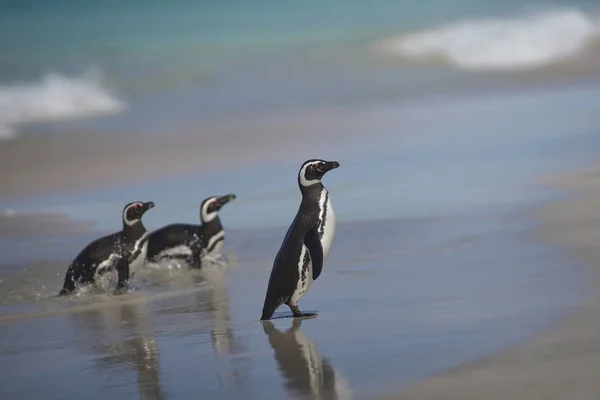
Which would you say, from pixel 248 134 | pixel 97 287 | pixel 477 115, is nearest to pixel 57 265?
pixel 97 287

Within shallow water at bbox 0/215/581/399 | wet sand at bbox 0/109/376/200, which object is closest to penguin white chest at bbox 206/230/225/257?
shallow water at bbox 0/215/581/399

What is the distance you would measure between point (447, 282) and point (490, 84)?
12.7m

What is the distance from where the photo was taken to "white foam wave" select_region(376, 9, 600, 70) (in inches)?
726

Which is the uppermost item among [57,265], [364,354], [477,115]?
[477,115]

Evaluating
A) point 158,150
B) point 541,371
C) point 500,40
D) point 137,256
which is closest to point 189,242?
point 137,256

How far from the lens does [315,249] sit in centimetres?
542

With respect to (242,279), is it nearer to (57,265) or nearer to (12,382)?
(57,265)

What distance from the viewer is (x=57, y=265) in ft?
30.5

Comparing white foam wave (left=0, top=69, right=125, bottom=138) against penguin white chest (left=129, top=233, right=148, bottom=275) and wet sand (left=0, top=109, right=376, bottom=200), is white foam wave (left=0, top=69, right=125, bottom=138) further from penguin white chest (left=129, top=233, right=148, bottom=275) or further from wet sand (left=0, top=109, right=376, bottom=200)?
penguin white chest (left=129, top=233, right=148, bottom=275)

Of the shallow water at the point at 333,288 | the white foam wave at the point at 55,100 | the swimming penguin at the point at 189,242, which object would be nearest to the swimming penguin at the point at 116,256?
the shallow water at the point at 333,288

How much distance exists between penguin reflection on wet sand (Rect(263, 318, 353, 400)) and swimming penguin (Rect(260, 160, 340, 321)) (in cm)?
48

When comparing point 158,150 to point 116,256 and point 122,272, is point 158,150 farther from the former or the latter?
point 122,272

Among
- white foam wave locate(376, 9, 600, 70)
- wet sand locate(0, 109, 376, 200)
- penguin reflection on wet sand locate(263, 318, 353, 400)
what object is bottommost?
penguin reflection on wet sand locate(263, 318, 353, 400)

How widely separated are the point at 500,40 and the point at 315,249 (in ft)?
47.0
